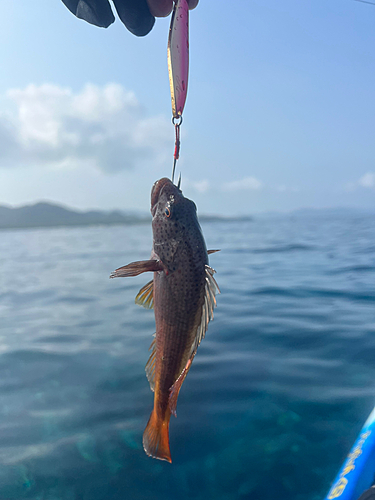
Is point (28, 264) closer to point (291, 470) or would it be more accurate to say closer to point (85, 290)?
point (85, 290)

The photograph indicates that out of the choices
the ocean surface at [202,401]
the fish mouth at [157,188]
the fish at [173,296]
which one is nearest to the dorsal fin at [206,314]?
the fish at [173,296]

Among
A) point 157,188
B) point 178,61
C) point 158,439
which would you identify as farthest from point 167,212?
point 158,439

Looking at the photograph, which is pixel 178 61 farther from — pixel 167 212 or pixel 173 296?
pixel 173 296

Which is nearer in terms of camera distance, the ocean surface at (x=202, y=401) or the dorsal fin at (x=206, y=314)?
the dorsal fin at (x=206, y=314)

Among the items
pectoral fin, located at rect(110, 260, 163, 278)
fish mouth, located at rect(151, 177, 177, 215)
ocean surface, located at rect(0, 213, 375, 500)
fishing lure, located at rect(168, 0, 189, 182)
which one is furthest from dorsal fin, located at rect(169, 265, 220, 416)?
ocean surface, located at rect(0, 213, 375, 500)

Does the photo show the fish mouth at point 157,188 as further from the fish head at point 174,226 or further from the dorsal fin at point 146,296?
the dorsal fin at point 146,296

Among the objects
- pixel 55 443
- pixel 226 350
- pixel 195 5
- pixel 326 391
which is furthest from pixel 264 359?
pixel 195 5
